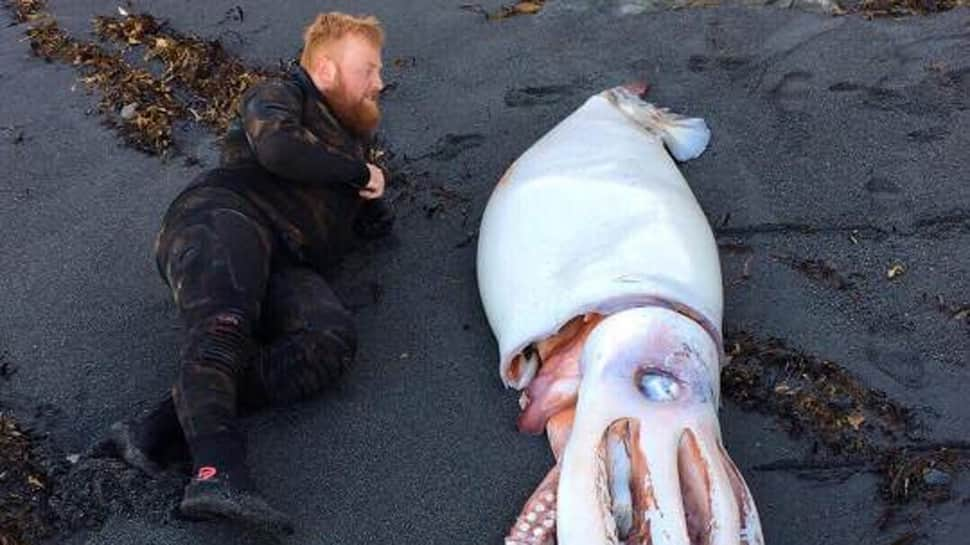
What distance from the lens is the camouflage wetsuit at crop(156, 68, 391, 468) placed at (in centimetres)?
334

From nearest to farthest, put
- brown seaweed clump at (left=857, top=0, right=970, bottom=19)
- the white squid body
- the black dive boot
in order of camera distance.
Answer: the white squid body → the black dive boot → brown seaweed clump at (left=857, top=0, right=970, bottom=19)

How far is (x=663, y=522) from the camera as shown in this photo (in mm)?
2715

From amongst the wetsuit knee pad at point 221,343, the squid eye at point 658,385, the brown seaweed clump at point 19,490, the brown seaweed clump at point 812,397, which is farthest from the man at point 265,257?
the brown seaweed clump at point 812,397

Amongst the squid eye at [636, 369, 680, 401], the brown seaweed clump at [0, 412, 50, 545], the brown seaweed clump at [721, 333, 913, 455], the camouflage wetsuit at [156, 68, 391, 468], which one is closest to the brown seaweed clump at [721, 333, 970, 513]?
the brown seaweed clump at [721, 333, 913, 455]

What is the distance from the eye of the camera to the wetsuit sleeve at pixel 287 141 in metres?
3.77

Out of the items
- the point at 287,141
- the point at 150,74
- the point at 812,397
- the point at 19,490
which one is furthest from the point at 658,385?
the point at 150,74

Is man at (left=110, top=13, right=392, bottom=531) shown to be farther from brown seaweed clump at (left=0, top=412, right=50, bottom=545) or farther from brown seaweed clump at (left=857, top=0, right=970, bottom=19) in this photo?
brown seaweed clump at (left=857, top=0, right=970, bottom=19)

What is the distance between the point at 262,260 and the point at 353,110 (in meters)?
0.65

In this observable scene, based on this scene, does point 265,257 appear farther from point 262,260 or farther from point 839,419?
point 839,419

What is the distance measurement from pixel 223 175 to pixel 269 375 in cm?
75

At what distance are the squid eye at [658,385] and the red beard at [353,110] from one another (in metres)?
1.44

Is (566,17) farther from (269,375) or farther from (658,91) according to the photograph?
(269,375)

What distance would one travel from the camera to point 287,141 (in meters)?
3.77

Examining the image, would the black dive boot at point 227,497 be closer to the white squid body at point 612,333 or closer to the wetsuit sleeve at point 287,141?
the white squid body at point 612,333
